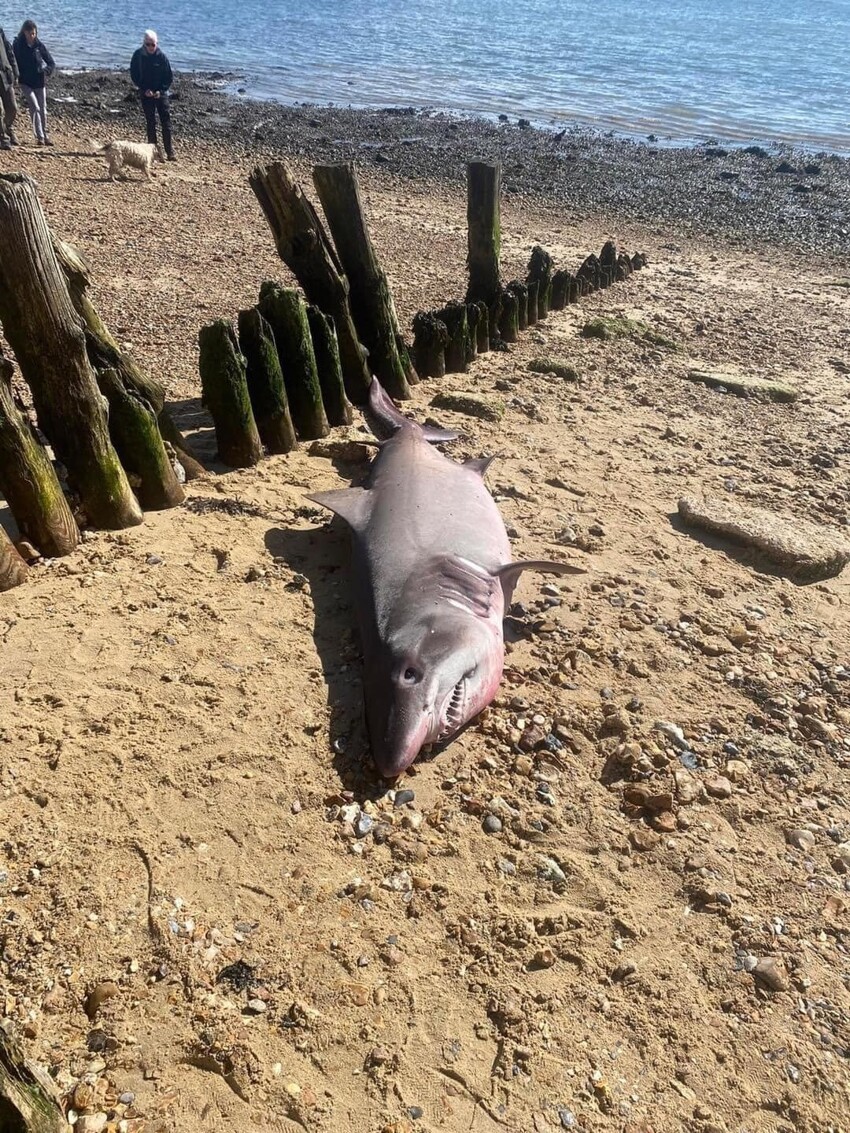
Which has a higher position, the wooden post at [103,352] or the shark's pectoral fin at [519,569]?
the wooden post at [103,352]

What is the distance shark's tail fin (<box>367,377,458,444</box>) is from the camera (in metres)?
7.48

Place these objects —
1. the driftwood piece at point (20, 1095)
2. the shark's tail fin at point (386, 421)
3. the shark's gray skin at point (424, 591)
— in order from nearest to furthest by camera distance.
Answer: the driftwood piece at point (20, 1095) < the shark's gray skin at point (424, 591) < the shark's tail fin at point (386, 421)

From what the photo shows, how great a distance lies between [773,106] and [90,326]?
3707 cm

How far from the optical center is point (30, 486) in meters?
5.12

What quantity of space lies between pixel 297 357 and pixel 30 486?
2778 mm

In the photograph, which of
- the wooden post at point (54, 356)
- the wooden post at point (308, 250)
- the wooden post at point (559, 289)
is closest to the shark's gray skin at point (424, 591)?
the wooden post at point (54, 356)

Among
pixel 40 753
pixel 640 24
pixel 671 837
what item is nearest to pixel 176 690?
pixel 40 753

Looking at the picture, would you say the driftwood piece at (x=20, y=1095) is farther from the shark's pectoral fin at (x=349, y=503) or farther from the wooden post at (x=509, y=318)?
the wooden post at (x=509, y=318)

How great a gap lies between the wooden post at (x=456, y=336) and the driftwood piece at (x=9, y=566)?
5.69m

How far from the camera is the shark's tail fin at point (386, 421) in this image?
24.5 feet

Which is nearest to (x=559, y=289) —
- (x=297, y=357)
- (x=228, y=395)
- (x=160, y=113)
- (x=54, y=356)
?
(x=297, y=357)

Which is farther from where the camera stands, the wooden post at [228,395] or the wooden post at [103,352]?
the wooden post at [228,395]

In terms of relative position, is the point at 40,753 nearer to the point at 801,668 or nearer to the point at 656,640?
the point at 656,640

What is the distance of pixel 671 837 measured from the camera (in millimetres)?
4168
